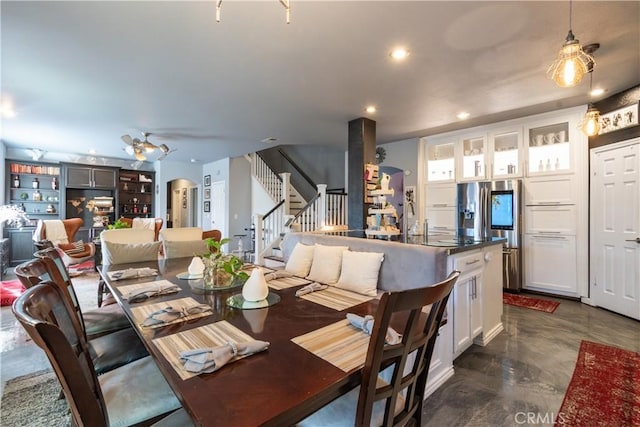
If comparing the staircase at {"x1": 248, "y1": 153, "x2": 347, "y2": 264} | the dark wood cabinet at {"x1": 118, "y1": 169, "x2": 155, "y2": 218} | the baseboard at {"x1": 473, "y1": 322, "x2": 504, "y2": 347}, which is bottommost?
the baseboard at {"x1": 473, "y1": 322, "x2": 504, "y2": 347}

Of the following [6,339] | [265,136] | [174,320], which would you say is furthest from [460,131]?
[6,339]

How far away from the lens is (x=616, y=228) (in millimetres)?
3529

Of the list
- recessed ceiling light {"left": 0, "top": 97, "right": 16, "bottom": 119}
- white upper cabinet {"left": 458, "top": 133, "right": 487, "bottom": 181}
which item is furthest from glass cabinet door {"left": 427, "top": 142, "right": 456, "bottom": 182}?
recessed ceiling light {"left": 0, "top": 97, "right": 16, "bottom": 119}

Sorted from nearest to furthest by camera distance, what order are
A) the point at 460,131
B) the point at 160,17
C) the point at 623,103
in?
1. the point at 160,17
2. the point at 623,103
3. the point at 460,131

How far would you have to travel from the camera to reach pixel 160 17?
2053 millimetres

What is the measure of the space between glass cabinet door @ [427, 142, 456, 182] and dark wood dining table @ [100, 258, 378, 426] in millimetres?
4697

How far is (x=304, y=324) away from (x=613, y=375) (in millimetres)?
2563

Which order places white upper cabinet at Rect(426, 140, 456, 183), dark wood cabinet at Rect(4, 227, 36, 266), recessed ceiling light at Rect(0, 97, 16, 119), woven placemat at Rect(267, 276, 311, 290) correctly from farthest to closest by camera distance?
dark wood cabinet at Rect(4, 227, 36, 266)
white upper cabinet at Rect(426, 140, 456, 183)
recessed ceiling light at Rect(0, 97, 16, 119)
woven placemat at Rect(267, 276, 311, 290)

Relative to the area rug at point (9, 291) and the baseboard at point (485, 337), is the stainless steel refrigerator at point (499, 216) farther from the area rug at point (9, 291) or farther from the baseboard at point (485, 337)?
the area rug at point (9, 291)

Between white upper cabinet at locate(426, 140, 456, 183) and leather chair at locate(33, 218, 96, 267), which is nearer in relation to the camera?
leather chair at locate(33, 218, 96, 267)

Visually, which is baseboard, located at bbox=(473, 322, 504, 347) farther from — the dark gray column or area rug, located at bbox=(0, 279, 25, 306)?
area rug, located at bbox=(0, 279, 25, 306)

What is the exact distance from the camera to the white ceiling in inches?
79.8

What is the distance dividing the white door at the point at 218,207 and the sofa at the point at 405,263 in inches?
218

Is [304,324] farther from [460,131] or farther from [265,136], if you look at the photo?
[460,131]
